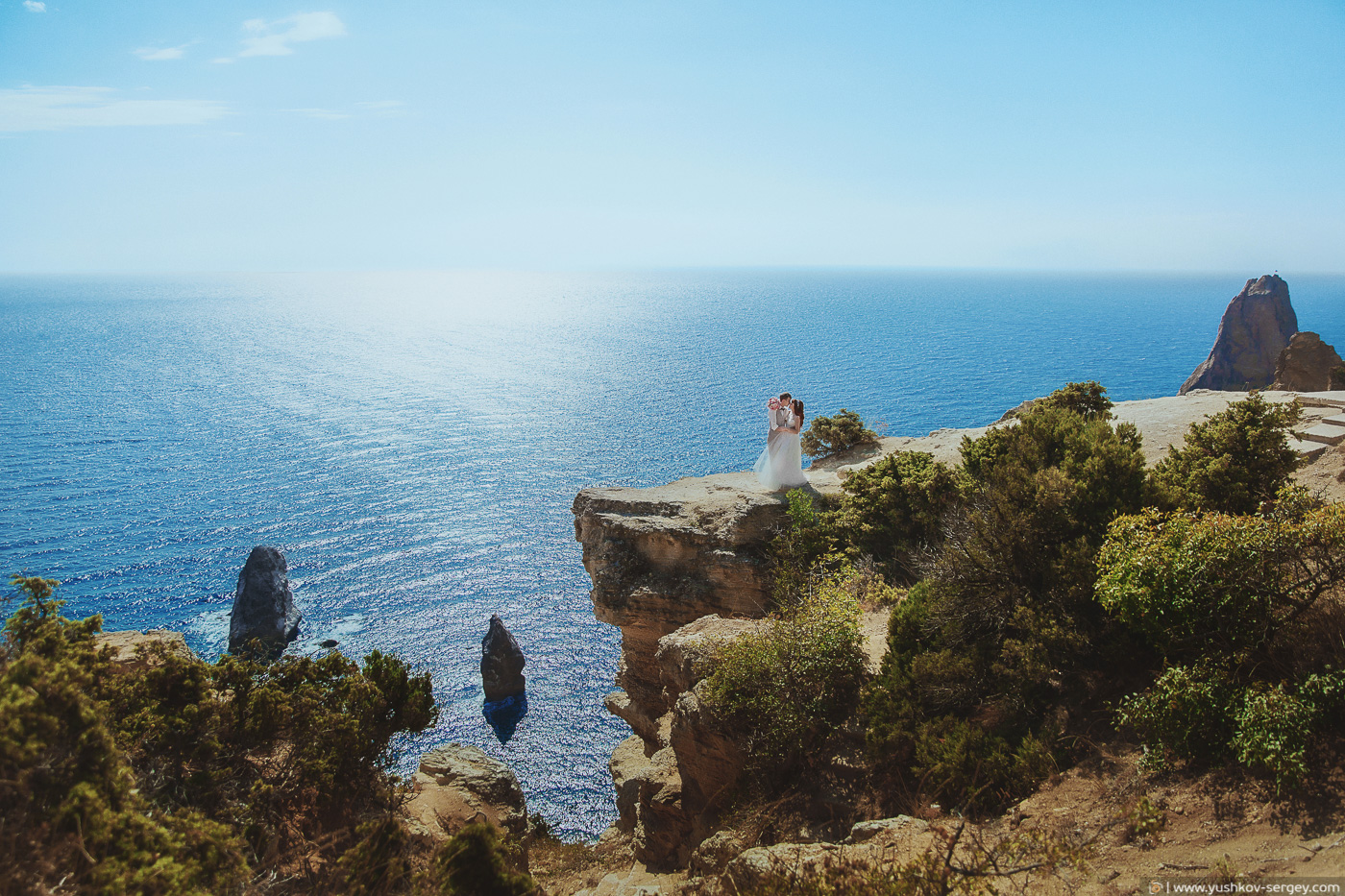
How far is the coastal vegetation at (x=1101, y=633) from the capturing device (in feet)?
30.8

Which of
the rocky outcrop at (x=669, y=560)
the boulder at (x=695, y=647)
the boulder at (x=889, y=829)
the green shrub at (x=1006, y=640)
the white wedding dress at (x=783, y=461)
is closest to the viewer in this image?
the boulder at (x=889, y=829)

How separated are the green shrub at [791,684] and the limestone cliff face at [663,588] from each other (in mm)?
2429

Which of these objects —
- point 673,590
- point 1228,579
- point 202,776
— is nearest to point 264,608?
point 673,590

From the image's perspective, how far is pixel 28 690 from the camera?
7266mm

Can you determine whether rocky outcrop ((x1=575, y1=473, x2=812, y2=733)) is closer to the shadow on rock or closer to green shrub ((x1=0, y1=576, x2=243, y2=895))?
green shrub ((x1=0, y1=576, x2=243, y2=895))

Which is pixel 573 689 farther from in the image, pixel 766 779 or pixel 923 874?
pixel 923 874

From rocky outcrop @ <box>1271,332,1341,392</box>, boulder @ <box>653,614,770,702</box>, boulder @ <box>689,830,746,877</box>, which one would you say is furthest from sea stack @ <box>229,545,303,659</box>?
rocky outcrop @ <box>1271,332,1341,392</box>

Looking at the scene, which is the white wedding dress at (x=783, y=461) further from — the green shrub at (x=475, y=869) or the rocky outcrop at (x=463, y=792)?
the green shrub at (x=475, y=869)

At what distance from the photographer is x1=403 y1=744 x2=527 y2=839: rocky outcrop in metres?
17.0

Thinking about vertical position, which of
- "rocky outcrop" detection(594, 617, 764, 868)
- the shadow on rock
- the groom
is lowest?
the shadow on rock

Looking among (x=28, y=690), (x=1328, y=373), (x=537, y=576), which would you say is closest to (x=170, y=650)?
(x=28, y=690)

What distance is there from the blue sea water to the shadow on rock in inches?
23.8

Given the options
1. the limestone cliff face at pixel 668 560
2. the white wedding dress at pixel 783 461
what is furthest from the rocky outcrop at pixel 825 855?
the white wedding dress at pixel 783 461

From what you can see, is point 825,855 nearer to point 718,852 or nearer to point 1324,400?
point 718,852
